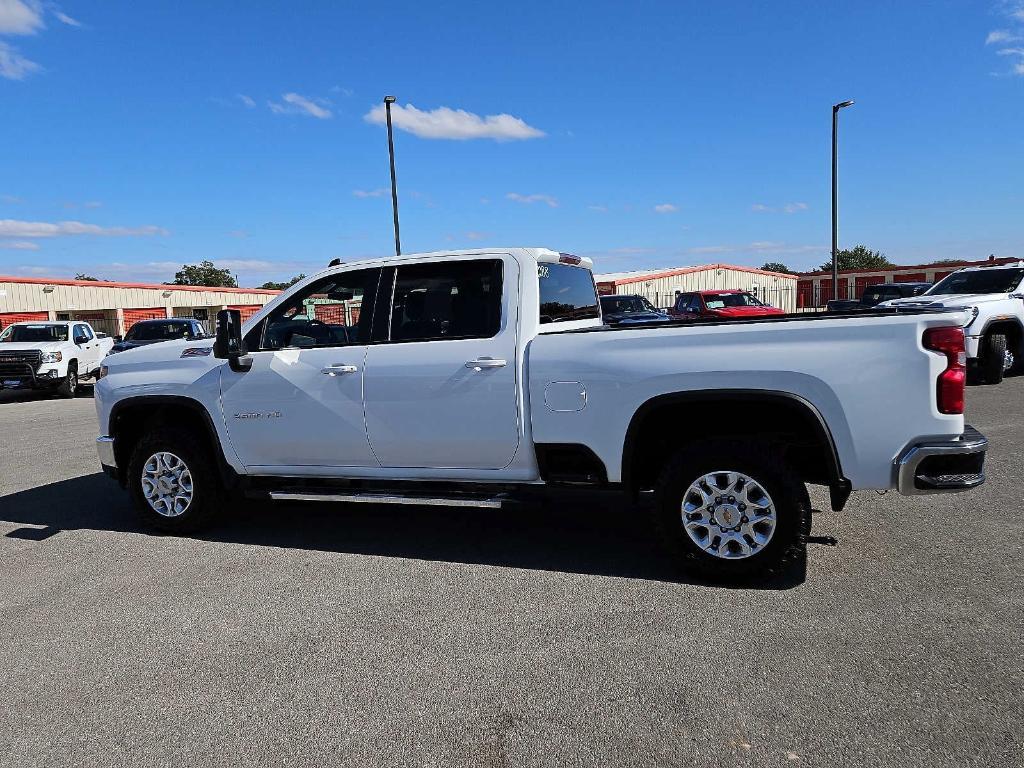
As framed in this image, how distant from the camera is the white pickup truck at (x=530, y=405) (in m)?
3.75

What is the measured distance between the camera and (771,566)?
13.2 feet

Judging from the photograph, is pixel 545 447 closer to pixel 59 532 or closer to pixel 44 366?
pixel 59 532

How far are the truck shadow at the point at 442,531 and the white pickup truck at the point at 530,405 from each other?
1.19 feet

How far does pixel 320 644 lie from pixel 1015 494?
16.8ft

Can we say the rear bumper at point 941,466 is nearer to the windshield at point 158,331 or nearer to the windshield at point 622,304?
the windshield at point 622,304

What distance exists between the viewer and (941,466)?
12.2 ft

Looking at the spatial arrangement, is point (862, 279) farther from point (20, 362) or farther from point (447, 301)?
point (447, 301)

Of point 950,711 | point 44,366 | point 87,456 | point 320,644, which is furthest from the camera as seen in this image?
point 44,366

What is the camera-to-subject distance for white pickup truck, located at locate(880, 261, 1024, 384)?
11359 mm

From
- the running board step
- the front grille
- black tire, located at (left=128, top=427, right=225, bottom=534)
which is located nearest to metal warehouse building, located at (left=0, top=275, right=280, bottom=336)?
the front grille

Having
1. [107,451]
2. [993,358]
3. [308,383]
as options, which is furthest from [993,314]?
[107,451]

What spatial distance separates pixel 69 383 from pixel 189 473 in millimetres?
12956

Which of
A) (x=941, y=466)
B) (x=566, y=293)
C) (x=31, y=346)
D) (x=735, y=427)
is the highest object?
(x=566, y=293)

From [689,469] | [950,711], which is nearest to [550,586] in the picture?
[689,469]
